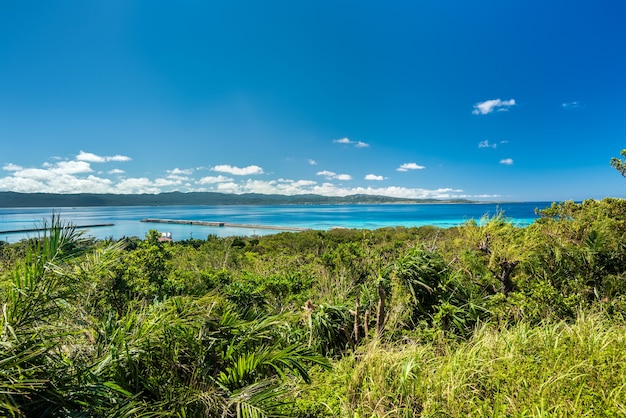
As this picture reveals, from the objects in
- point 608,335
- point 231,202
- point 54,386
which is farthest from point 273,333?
point 231,202

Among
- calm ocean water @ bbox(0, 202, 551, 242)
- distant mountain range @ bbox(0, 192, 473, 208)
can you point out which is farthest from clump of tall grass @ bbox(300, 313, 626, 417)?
distant mountain range @ bbox(0, 192, 473, 208)

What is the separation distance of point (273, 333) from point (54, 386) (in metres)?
1.52

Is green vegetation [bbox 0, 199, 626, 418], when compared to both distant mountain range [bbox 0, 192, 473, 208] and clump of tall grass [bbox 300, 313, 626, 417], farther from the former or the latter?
distant mountain range [bbox 0, 192, 473, 208]

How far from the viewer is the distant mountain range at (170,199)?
9825 centimetres

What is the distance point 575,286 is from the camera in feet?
14.9

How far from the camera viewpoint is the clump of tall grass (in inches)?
88.4

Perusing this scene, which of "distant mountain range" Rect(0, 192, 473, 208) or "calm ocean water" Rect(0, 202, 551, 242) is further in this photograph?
"distant mountain range" Rect(0, 192, 473, 208)

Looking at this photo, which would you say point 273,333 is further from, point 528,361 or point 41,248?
point 528,361

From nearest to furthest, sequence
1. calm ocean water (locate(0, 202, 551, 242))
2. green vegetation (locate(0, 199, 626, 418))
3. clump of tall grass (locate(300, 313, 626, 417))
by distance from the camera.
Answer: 1. green vegetation (locate(0, 199, 626, 418))
2. clump of tall grass (locate(300, 313, 626, 417))
3. calm ocean water (locate(0, 202, 551, 242))

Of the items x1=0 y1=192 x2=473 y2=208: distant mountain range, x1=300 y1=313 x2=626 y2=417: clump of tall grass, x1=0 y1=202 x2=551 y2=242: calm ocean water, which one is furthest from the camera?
x1=0 y1=192 x2=473 y2=208: distant mountain range

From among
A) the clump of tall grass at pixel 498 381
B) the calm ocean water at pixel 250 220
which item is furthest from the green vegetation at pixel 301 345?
the calm ocean water at pixel 250 220

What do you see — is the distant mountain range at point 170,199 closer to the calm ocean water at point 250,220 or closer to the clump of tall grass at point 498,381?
the calm ocean water at point 250,220

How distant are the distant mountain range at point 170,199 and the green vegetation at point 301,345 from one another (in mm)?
120789

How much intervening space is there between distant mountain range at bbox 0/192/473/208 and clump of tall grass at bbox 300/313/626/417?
400 ft
